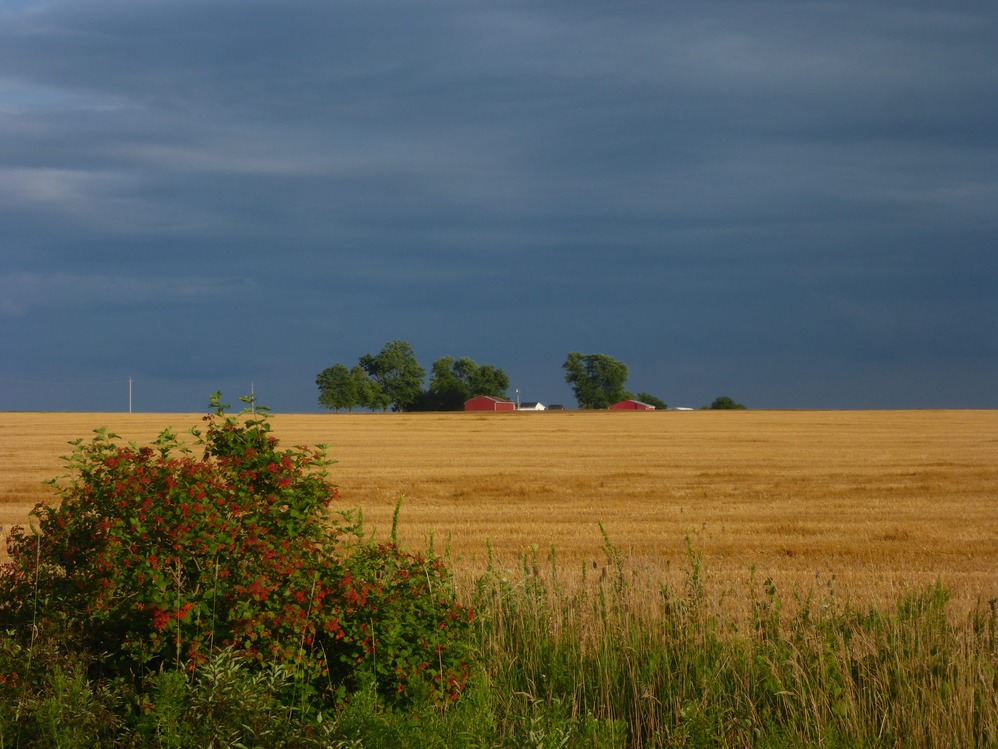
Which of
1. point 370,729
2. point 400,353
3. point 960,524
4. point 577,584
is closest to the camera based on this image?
point 370,729

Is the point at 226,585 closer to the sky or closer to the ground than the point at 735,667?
closer to the sky

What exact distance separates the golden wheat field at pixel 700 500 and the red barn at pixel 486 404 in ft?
225

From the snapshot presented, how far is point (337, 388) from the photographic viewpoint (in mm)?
128375

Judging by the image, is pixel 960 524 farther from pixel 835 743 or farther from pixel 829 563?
pixel 835 743

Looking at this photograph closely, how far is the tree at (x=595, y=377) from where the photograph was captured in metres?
136

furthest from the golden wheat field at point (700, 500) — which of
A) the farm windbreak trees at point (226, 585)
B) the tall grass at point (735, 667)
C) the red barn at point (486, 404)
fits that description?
the red barn at point (486, 404)

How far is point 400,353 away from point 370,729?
131 meters

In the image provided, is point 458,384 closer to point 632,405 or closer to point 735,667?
point 632,405

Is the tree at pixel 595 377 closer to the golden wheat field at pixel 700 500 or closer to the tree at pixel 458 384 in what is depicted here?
the tree at pixel 458 384

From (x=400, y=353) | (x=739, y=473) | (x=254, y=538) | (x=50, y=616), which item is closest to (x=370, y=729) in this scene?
(x=254, y=538)

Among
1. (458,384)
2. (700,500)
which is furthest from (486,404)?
(700,500)

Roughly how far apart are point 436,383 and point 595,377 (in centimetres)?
2181

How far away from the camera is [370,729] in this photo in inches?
225

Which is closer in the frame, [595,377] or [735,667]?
[735,667]
